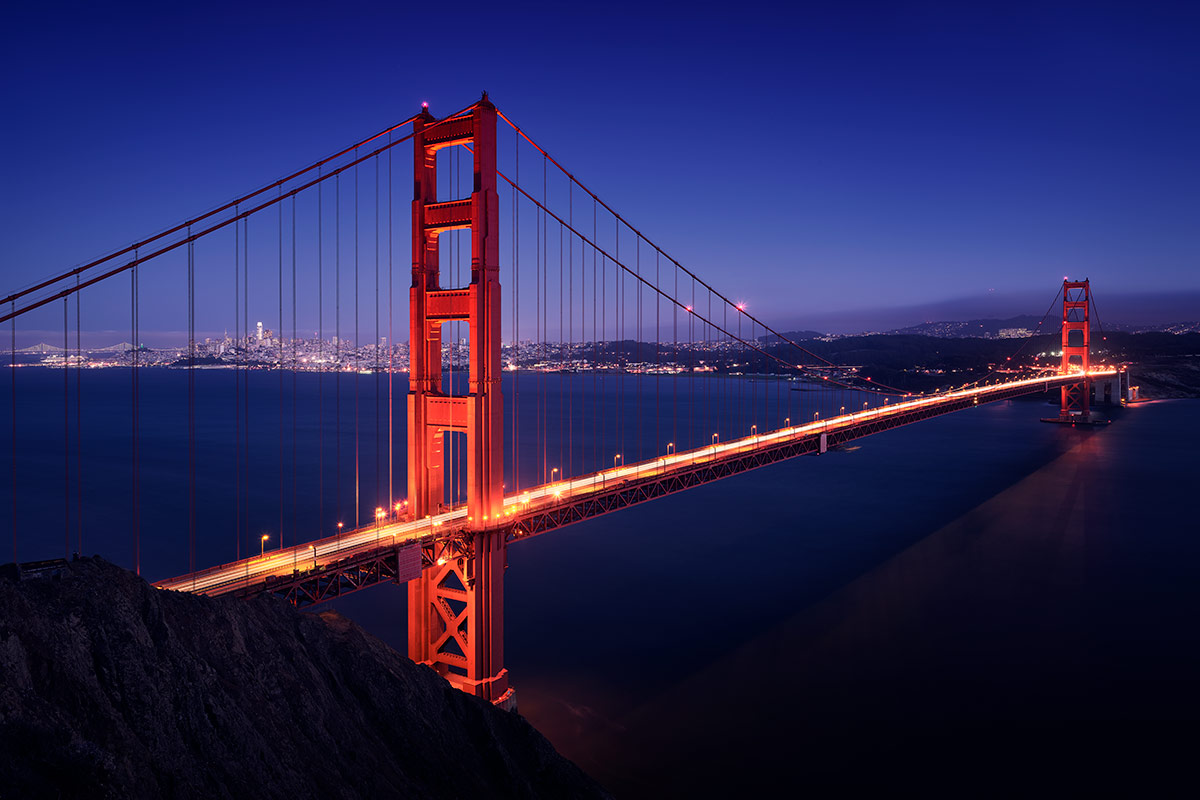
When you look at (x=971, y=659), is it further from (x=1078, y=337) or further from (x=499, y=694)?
(x=1078, y=337)

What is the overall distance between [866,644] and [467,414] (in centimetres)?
1137

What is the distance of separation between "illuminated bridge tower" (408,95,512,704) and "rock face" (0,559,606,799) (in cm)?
329

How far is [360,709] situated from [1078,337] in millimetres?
163291

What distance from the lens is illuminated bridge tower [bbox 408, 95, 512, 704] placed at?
13.3 m

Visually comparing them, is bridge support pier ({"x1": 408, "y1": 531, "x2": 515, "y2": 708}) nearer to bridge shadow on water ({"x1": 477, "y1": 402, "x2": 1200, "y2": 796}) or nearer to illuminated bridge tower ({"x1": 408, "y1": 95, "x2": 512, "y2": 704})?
illuminated bridge tower ({"x1": 408, "y1": 95, "x2": 512, "y2": 704})

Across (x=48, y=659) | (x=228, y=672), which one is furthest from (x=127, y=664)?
(x=228, y=672)

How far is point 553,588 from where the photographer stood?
2211cm

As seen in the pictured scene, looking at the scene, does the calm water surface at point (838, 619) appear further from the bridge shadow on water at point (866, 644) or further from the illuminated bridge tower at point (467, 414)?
the illuminated bridge tower at point (467, 414)

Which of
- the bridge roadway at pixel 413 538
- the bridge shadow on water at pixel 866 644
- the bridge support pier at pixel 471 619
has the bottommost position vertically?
the bridge shadow on water at pixel 866 644

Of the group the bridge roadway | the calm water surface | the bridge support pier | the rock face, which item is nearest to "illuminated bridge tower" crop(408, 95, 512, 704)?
the bridge support pier

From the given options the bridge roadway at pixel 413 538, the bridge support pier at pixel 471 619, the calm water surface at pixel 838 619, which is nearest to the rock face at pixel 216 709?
the bridge roadway at pixel 413 538

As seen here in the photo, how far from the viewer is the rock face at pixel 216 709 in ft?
18.2

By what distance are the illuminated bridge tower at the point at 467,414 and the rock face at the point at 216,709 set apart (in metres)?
3.29

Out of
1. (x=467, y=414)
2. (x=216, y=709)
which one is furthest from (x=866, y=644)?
(x=216, y=709)
